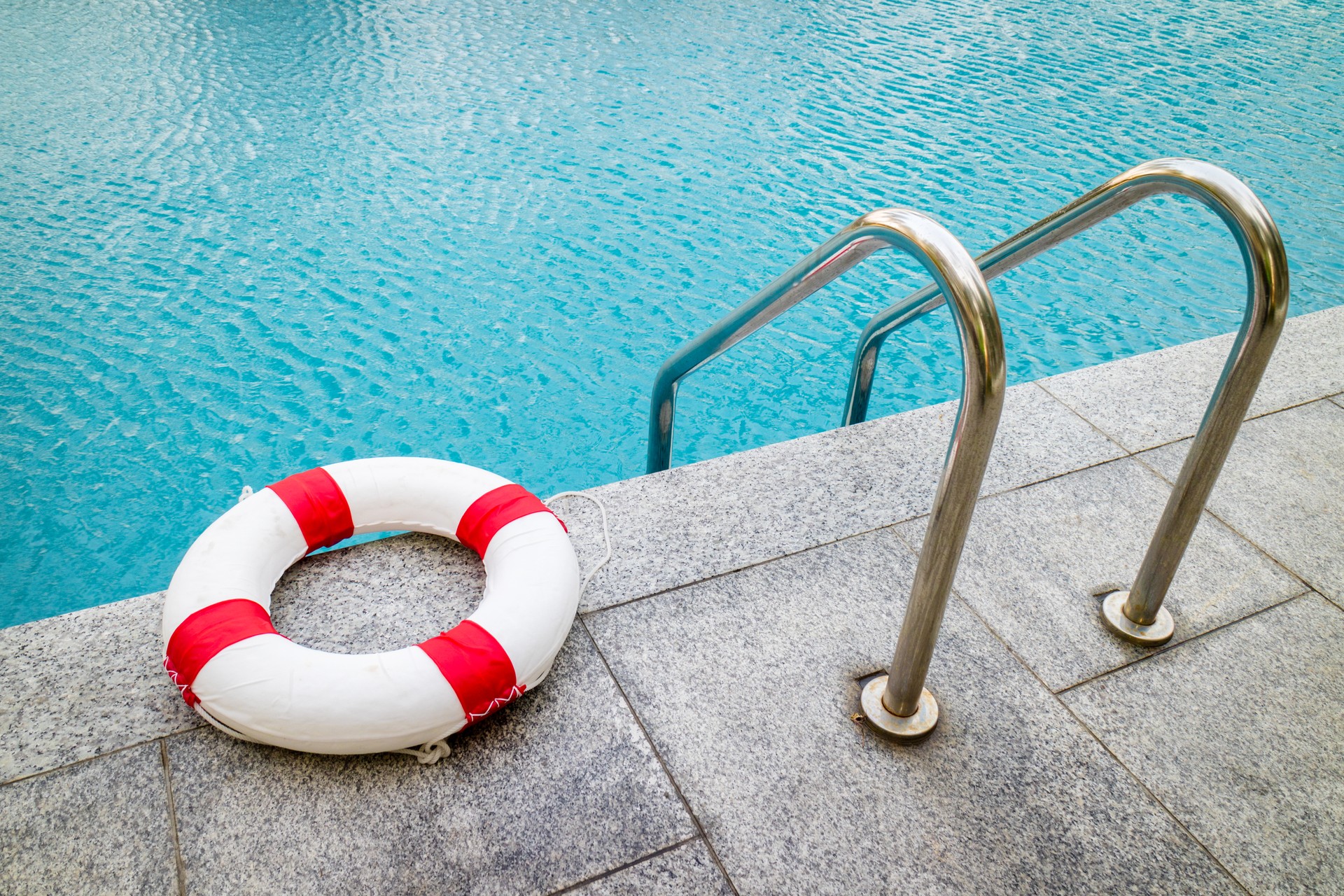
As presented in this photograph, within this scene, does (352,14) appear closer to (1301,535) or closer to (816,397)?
(816,397)

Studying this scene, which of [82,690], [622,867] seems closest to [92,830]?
[82,690]

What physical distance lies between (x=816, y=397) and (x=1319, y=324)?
6.42ft

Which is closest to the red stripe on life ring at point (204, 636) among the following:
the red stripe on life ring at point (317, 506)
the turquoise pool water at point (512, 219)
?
the red stripe on life ring at point (317, 506)

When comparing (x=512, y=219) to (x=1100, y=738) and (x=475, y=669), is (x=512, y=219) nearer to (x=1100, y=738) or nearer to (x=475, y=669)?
(x=475, y=669)

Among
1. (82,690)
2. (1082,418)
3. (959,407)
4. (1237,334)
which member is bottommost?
(82,690)

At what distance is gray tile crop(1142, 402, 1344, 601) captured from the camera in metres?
2.13

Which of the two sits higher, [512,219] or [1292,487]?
[1292,487]

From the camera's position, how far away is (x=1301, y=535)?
2.18m

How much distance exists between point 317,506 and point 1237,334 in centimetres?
188

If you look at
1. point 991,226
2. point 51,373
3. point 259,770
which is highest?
point 259,770

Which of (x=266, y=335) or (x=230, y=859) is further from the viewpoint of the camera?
(x=266, y=335)

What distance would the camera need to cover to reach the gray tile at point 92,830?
4.48 feet

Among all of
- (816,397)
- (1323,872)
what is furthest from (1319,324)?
(1323,872)

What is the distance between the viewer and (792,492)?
2238 millimetres
